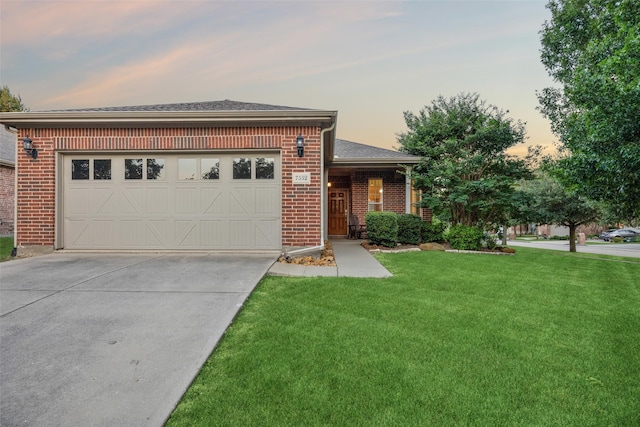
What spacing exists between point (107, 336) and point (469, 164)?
10.2 metres

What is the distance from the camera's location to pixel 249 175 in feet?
22.7

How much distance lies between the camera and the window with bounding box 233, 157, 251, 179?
693 centimetres

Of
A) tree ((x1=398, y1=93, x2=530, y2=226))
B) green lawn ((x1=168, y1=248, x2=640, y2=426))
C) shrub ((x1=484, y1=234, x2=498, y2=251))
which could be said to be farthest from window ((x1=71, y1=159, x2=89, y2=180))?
shrub ((x1=484, y1=234, x2=498, y2=251))

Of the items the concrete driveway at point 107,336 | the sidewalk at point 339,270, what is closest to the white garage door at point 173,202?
the sidewalk at point 339,270

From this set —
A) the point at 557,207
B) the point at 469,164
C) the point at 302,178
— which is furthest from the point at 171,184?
the point at 557,207

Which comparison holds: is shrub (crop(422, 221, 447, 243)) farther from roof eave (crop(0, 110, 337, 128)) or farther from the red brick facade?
roof eave (crop(0, 110, 337, 128))

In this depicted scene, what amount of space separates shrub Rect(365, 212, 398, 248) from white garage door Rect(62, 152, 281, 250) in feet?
12.2

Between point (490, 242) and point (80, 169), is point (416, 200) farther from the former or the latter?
point (80, 169)

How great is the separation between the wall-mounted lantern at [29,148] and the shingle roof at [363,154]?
779 cm

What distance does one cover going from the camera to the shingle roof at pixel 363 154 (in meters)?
10.8

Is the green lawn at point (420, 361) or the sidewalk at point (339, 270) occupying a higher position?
the sidewalk at point (339, 270)

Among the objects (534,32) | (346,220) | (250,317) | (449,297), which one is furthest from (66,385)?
(534,32)

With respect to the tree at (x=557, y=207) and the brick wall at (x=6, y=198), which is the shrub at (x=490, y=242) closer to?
the tree at (x=557, y=207)

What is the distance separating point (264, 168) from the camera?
6.93m
